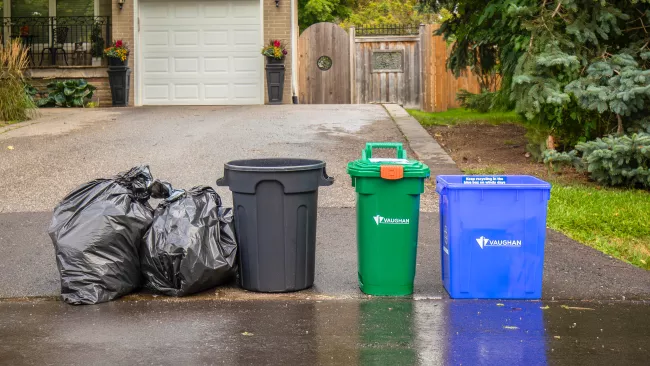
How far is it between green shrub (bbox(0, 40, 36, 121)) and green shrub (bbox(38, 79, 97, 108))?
12.5ft

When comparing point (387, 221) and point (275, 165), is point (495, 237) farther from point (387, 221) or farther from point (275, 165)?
point (275, 165)

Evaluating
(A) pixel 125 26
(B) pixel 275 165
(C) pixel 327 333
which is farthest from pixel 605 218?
(A) pixel 125 26

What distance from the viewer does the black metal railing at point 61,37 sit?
18969 mm

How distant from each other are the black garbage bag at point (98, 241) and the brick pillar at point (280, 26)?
13.3 meters

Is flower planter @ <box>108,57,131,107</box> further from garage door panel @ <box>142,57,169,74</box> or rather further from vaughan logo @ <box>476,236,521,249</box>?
vaughan logo @ <box>476,236,521,249</box>

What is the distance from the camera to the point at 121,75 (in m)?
18.1

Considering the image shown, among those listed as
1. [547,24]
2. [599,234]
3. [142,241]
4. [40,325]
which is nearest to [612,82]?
[547,24]

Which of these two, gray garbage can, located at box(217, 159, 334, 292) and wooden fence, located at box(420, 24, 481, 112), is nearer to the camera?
gray garbage can, located at box(217, 159, 334, 292)

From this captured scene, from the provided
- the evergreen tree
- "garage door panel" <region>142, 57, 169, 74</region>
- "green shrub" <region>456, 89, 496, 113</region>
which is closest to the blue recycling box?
the evergreen tree

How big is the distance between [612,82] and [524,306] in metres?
4.72

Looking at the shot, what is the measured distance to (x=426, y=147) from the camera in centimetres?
1073

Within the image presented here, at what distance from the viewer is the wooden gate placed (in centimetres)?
2102

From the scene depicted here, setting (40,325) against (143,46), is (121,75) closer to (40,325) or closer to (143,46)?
(143,46)

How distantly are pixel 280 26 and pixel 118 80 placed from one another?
3.86 m
